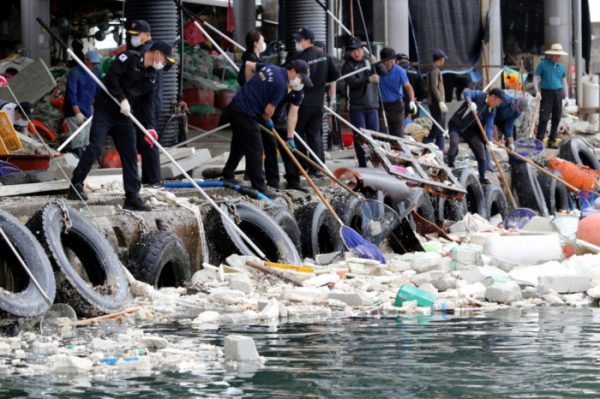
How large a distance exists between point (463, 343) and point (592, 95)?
68.4 feet

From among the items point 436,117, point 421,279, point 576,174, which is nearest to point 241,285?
point 421,279

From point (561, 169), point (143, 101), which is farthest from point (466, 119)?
point (143, 101)

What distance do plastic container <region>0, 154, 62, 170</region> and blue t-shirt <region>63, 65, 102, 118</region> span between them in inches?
78.1

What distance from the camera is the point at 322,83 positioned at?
36.9ft

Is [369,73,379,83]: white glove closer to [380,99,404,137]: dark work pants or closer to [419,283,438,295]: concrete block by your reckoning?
[380,99,404,137]: dark work pants

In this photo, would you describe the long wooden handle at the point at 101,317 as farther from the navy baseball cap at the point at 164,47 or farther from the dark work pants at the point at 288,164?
the dark work pants at the point at 288,164

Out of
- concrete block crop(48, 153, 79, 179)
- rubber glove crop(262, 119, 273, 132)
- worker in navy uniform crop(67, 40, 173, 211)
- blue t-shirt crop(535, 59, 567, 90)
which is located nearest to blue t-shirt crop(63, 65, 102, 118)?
concrete block crop(48, 153, 79, 179)

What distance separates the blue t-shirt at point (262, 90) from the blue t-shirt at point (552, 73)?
9244mm

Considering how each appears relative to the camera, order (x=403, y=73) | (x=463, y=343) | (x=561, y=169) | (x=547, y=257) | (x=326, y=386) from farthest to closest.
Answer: (x=561, y=169) → (x=403, y=73) → (x=547, y=257) → (x=463, y=343) → (x=326, y=386)

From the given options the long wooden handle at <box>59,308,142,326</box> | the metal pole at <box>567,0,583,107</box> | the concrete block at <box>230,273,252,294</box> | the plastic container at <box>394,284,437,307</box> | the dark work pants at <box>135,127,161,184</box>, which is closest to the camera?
the long wooden handle at <box>59,308,142,326</box>

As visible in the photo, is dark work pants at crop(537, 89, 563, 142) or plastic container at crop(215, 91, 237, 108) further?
dark work pants at crop(537, 89, 563, 142)

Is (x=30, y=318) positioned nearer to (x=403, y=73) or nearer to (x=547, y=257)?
(x=547, y=257)

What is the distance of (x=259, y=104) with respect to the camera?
9922mm

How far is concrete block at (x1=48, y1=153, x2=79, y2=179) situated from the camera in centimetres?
995
